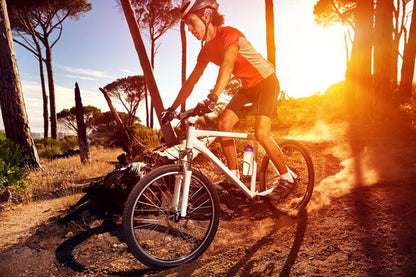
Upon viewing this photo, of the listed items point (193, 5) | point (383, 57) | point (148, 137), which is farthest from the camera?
point (148, 137)

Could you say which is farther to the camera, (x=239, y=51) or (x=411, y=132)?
(x=411, y=132)

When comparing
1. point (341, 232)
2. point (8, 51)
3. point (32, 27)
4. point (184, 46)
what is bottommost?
point (341, 232)

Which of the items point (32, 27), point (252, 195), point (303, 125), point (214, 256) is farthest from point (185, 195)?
point (32, 27)

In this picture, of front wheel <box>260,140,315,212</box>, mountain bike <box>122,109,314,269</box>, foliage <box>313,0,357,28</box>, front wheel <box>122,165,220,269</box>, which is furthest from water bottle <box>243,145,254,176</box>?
foliage <box>313,0,357,28</box>

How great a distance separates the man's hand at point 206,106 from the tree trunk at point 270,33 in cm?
1062

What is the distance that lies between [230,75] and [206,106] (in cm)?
50

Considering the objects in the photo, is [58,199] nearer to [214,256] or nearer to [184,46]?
[214,256]

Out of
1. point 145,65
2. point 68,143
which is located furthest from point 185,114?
point 68,143

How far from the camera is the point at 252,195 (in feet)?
10.9

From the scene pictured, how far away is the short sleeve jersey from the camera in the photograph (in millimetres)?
2822

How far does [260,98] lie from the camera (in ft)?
10.5

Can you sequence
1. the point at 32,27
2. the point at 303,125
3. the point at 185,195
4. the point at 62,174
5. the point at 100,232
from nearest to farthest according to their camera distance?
the point at 185,195
the point at 100,232
the point at 62,174
the point at 303,125
the point at 32,27

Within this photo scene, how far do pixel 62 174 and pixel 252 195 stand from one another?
21.4 feet

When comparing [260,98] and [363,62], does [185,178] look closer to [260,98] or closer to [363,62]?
[260,98]
